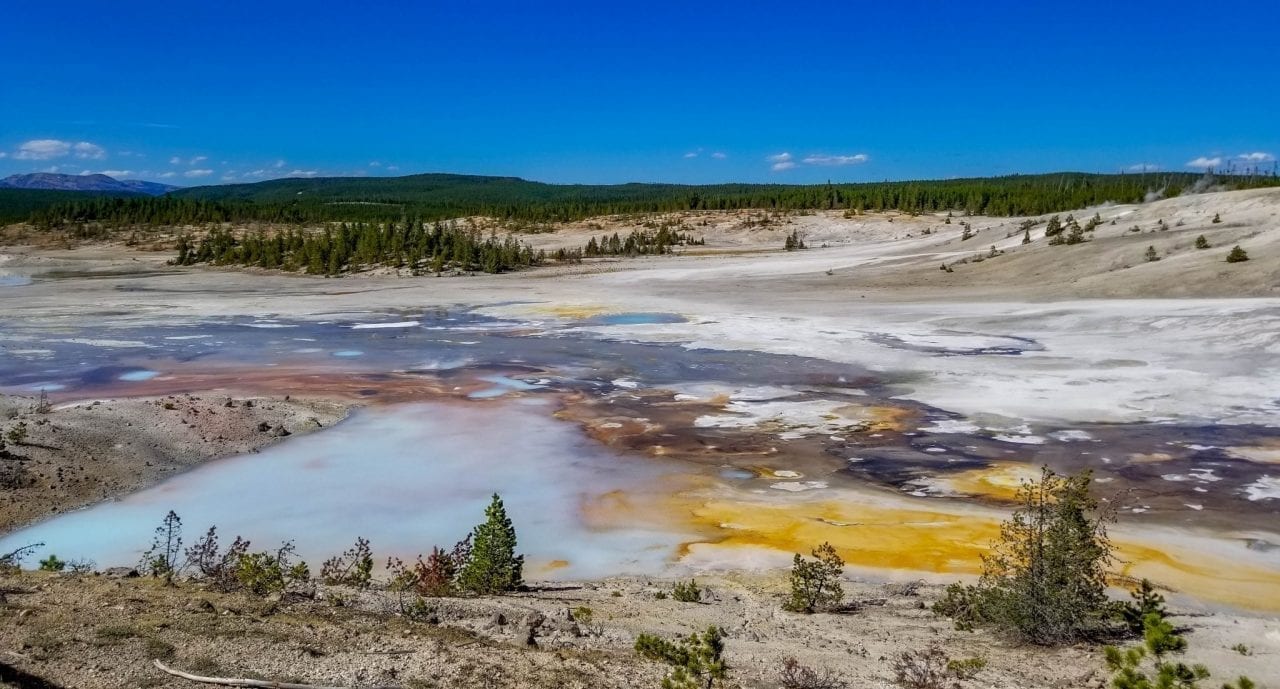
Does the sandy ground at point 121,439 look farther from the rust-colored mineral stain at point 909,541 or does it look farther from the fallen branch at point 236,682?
the fallen branch at point 236,682

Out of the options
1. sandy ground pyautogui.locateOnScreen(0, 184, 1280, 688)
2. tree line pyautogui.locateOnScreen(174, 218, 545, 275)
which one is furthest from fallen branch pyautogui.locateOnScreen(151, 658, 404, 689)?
tree line pyautogui.locateOnScreen(174, 218, 545, 275)

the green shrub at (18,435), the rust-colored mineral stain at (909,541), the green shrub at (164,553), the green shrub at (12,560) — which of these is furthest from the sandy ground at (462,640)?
the green shrub at (18,435)

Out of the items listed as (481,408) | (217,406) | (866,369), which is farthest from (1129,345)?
(217,406)

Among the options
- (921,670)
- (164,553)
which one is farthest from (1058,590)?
(164,553)

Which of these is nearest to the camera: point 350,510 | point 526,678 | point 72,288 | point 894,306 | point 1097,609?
point 526,678

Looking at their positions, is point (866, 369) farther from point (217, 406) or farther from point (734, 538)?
point (217, 406)

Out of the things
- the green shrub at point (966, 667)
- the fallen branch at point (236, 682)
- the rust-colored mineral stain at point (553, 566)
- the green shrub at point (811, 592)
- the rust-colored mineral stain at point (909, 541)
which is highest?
the fallen branch at point (236, 682)
